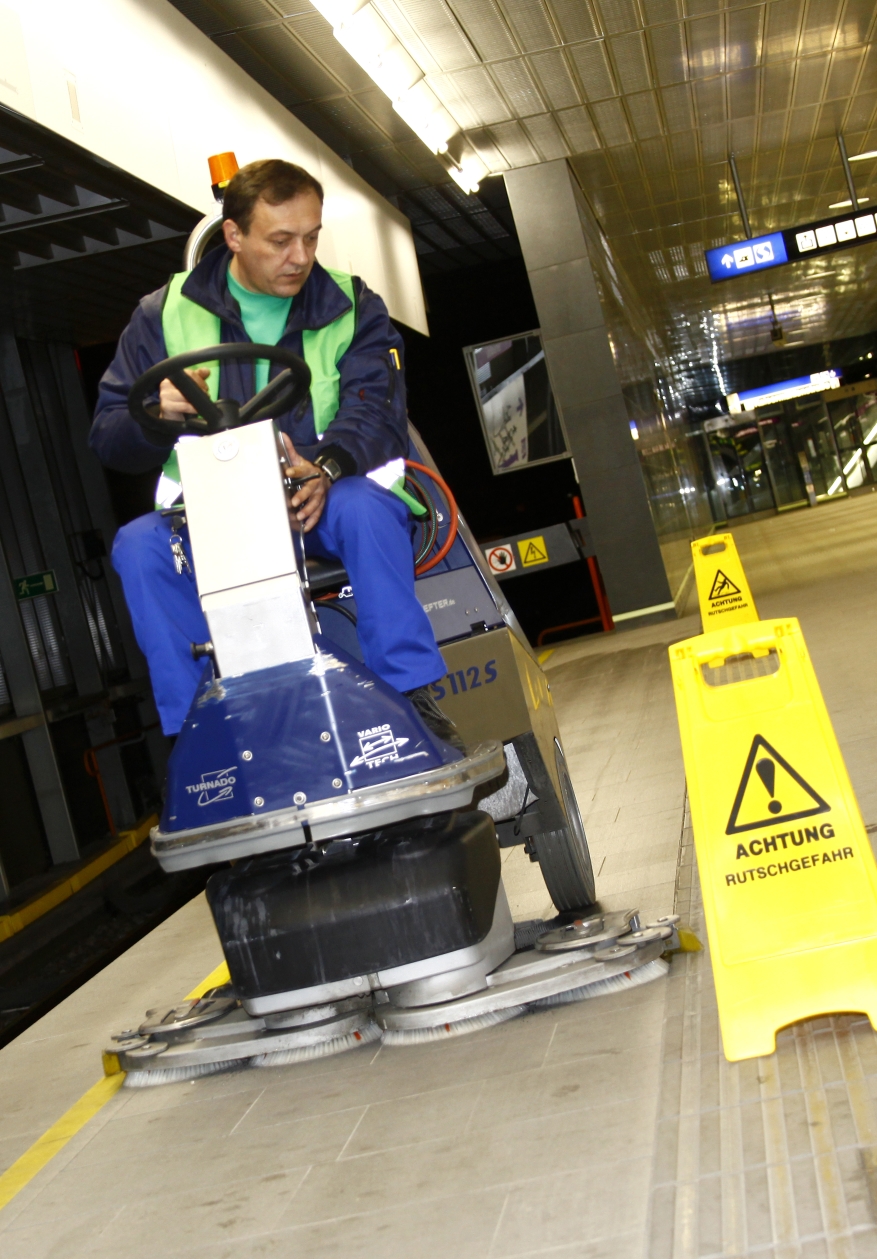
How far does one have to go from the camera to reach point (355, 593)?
275cm

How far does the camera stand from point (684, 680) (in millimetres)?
2707

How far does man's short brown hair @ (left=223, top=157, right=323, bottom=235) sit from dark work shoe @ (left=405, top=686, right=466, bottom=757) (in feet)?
3.88

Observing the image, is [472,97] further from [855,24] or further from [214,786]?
[214,786]

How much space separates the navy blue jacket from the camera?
3.00 m

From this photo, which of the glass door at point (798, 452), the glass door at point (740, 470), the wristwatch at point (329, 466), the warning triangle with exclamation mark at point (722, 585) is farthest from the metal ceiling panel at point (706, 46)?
the glass door at point (740, 470)

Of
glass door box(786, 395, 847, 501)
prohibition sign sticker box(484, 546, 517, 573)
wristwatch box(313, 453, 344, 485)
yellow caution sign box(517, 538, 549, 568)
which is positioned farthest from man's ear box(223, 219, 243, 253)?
glass door box(786, 395, 847, 501)

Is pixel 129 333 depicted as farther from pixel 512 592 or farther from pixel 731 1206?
pixel 512 592

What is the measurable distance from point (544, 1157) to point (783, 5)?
10216mm

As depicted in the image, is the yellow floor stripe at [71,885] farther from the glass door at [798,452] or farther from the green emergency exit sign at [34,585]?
the glass door at [798,452]

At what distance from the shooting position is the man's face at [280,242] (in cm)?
290

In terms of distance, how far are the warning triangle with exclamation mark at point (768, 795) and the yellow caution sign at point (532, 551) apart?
10968mm

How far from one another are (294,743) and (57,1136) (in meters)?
1.16

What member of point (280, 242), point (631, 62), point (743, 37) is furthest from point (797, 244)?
point (280, 242)

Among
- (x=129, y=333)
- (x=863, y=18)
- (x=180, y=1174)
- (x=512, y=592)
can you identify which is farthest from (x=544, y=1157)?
(x=512, y=592)
